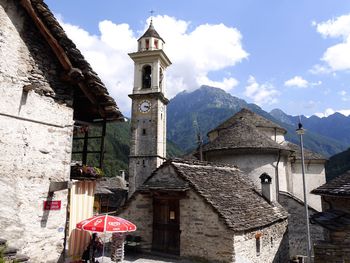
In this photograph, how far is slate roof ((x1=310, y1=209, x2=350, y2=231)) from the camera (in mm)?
9969

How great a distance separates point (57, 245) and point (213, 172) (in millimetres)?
10084

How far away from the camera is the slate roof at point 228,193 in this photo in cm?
1319

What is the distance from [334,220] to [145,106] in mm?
26809

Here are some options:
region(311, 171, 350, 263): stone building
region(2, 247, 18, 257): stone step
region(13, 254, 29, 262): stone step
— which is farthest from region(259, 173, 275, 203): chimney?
region(2, 247, 18, 257): stone step

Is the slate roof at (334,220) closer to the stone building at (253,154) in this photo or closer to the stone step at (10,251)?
the stone step at (10,251)

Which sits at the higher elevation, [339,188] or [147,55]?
[147,55]

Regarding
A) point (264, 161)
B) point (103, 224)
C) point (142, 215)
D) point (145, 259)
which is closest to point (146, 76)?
point (264, 161)

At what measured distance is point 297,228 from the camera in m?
21.6

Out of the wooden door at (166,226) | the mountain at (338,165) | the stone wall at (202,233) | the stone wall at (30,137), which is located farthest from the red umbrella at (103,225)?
the mountain at (338,165)

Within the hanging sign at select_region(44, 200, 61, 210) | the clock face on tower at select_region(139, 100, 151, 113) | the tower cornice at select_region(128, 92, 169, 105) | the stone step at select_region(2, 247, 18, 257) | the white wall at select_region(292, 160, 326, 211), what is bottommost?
the stone step at select_region(2, 247, 18, 257)

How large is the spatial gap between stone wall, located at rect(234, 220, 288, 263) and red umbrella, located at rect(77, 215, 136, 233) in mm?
4772

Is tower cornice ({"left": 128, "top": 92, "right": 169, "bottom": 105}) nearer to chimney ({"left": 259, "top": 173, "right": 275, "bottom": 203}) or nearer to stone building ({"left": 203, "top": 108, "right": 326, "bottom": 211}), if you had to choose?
stone building ({"left": 203, "top": 108, "right": 326, "bottom": 211})

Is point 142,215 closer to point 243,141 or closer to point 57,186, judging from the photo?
point 57,186

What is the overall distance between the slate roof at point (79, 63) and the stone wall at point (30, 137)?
0.35 m
